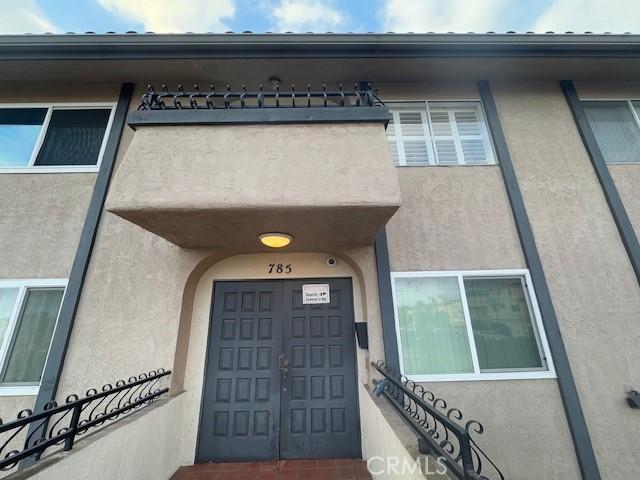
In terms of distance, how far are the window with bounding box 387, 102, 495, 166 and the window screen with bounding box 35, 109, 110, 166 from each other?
15.9 feet

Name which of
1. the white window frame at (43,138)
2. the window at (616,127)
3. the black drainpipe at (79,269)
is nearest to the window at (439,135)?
the window at (616,127)

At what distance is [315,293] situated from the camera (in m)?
4.18

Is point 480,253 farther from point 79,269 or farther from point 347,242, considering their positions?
point 79,269

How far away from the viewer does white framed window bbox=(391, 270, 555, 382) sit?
352 cm

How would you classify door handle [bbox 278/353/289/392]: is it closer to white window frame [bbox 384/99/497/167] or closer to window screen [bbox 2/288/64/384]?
window screen [bbox 2/288/64/384]

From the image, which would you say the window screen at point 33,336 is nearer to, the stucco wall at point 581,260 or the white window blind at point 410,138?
the white window blind at point 410,138

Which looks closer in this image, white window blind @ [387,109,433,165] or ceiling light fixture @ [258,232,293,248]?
ceiling light fixture @ [258,232,293,248]

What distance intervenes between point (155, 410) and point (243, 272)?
1.95m

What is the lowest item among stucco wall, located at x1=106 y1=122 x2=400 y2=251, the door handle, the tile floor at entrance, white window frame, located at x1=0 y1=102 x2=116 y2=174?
the tile floor at entrance

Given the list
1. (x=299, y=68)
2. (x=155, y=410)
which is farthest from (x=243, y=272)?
(x=299, y=68)

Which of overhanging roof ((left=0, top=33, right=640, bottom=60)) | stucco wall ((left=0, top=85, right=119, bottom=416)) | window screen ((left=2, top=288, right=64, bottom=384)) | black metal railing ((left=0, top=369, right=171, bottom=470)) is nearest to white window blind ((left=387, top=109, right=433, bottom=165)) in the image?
overhanging roof ((left=0, top=33, right=640, bottom=60))

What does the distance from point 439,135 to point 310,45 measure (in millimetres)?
2528

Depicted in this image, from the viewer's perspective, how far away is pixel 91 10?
495 cm

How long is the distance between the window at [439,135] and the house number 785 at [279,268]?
243 cm
